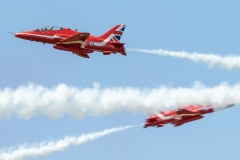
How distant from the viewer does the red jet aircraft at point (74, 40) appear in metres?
99.4

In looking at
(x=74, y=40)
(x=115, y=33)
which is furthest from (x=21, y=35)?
(x=115, y=33)

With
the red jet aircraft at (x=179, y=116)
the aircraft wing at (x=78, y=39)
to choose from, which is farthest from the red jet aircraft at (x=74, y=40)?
the red jet aircraft at (x=179, y=116)

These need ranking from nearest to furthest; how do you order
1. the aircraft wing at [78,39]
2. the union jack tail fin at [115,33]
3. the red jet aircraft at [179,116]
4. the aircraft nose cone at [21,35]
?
the red jet aircraft at [179,116] → the aircraft wing at [78,39] → the aircraft nose cone at [21,35] → the union jack tail fin at [115,33]

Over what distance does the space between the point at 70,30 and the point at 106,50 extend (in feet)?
14.7

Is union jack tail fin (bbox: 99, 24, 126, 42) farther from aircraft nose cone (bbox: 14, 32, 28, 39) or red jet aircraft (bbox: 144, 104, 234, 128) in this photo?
red jet aircraft (bbox: 144, 104, 234, 128)

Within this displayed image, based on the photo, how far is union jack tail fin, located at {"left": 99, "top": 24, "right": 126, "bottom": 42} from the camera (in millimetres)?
102188

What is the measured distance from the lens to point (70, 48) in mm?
99875

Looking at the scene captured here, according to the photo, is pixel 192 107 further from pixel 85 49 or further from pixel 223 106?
pixel 85 49

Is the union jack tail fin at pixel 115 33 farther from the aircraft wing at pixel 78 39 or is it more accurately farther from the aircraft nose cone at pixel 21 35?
the aircraft nose cone at pixel 21 35

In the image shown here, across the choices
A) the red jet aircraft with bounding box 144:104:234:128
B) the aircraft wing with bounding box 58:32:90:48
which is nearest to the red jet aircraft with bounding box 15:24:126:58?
the aircraft wing with bounding box 58:32:90:48

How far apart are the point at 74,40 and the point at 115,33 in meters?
6.01

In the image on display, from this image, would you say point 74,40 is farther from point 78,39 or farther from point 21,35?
point 21,35

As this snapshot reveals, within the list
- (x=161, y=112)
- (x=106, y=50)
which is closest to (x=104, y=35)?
(x=106, y=50)

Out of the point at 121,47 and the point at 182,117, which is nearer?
the point at 182,117
